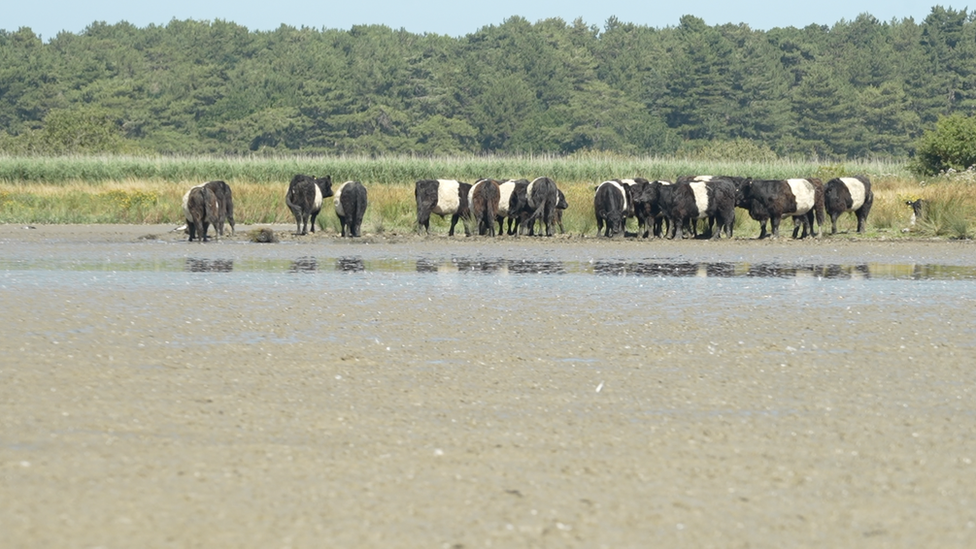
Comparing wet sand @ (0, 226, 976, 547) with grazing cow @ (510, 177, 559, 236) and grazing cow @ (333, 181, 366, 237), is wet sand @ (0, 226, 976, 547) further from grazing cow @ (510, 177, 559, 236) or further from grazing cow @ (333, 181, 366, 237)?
grazing cow @ (510, 177, 559, 236)

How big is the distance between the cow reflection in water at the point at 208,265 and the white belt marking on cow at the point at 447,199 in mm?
9005

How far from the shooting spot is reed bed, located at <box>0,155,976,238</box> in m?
32.2

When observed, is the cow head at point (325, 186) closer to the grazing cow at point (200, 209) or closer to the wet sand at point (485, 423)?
the grazing cow at point (200, 209)

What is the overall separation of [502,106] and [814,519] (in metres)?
95.6

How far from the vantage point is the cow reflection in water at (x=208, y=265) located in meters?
20.0

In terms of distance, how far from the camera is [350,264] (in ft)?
71.5

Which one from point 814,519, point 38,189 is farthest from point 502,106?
point 814,519

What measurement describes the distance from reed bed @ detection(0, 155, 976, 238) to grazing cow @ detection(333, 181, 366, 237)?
1.41 m

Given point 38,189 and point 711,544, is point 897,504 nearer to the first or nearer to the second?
point 711,544

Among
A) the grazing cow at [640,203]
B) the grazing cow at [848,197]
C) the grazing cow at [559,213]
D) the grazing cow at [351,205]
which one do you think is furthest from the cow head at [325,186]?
the grazing cow at [848,197]

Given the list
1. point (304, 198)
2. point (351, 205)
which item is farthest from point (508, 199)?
point (304, 198)

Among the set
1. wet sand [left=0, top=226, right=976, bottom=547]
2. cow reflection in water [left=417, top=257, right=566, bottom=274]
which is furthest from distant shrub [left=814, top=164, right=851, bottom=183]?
wet sand [left=0, top=226, right=976, bottom=547]

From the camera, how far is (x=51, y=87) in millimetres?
98875

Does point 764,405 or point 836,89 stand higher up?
point 836,89
